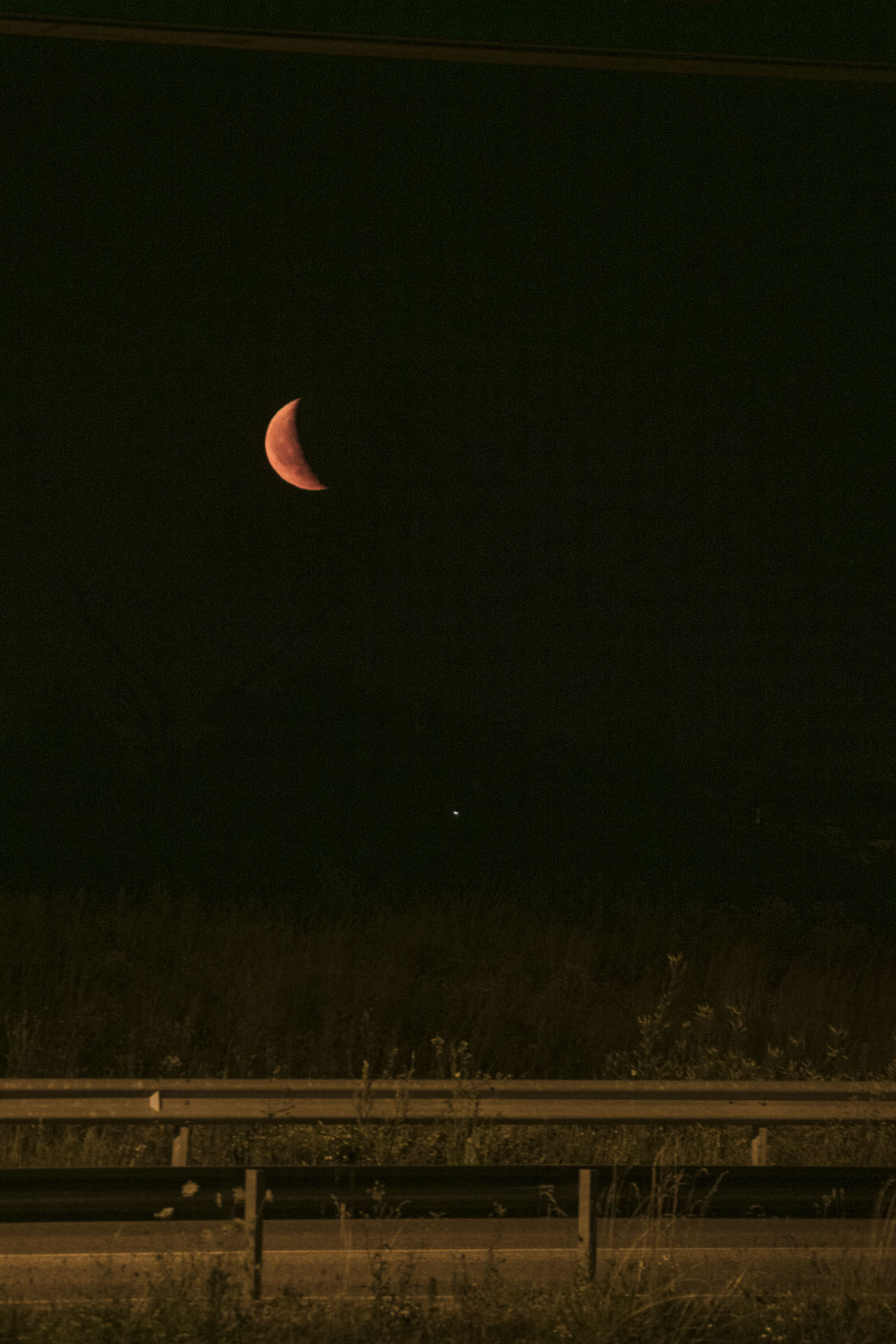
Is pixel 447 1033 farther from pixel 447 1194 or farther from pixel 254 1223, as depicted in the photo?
pixel 254 1223

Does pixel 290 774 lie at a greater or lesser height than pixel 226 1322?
greater

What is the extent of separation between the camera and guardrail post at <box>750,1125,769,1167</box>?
7.36m

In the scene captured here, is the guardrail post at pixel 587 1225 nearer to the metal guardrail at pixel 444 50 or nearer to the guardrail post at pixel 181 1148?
the guardrail post at pixel 181 1148

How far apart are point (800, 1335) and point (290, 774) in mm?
24687

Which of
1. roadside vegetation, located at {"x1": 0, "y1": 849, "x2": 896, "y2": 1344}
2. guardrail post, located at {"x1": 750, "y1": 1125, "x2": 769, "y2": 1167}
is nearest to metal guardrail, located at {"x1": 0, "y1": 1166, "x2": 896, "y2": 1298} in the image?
roadside vegetation, located at {"x1": 0, "y1": 849, "x2": 896, "y2": 1344}

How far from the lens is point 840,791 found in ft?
123

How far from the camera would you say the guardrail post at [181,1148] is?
22.8ft

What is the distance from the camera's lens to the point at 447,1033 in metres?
10.2

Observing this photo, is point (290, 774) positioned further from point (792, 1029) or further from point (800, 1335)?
point (800, 1335)

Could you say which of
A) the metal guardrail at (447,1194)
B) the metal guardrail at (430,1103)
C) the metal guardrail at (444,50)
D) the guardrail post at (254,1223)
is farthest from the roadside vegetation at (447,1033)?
the metal guardrail at (444,50)

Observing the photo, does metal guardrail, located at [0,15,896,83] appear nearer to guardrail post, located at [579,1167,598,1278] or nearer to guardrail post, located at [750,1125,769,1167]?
guardrail post, located at [579,1167,598,1278]

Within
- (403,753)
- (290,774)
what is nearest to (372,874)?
(290,774)

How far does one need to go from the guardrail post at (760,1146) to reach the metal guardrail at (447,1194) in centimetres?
98

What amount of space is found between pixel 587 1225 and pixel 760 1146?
8.59ft
